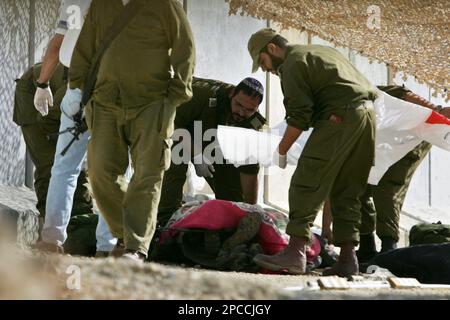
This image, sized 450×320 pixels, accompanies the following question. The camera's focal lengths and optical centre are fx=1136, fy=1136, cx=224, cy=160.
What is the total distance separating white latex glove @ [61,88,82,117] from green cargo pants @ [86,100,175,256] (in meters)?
0.64

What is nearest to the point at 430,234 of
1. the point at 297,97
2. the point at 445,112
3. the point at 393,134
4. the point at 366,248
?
the point at 366,248

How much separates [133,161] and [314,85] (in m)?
1.12

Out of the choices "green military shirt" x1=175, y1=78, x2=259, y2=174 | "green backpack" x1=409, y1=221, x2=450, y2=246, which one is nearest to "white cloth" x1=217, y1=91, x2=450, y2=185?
"green military shirt" x1=175, y1=78, x2=259, y2=174

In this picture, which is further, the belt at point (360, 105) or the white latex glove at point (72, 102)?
the white latex glove at point (72, 102)

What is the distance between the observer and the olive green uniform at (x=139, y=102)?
18.4 feet

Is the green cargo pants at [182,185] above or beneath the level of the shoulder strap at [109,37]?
beneath

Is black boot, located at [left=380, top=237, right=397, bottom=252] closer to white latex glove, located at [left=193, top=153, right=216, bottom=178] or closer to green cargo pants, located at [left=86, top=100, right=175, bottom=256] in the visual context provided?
white latex glove, located at [left=193, top=153, right=216, bottom=178]

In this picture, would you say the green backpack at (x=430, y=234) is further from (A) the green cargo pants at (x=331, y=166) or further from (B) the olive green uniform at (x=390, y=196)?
(A) the green cargo pants at (x=331, y=166)

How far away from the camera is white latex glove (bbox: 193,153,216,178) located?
732cm

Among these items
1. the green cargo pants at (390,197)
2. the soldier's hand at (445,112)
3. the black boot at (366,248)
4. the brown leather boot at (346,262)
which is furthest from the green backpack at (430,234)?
the brown leather boot at (346,262)

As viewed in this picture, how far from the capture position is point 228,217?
655cm

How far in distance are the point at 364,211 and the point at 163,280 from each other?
130 inches

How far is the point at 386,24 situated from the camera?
32.5 feet

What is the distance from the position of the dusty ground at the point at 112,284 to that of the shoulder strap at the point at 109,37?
1.55 m
